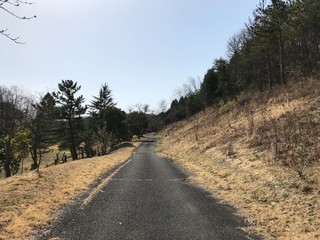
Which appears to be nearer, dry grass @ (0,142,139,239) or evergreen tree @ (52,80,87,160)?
dry grass @ (0,142,139,239)

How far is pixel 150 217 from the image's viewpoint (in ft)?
28.8

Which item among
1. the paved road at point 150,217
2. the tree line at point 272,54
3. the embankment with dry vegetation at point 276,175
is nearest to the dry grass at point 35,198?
the paved road at point 150,217

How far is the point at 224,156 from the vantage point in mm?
19438

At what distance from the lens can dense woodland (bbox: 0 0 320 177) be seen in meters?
35.5

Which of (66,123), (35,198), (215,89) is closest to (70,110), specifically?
(66,123)

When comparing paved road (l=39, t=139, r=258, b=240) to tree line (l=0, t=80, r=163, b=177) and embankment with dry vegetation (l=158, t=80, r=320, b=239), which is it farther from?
tree line (l=0, t=80, r=163, b=177)

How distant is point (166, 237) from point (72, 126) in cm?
5453

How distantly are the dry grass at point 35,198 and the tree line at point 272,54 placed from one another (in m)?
20.8

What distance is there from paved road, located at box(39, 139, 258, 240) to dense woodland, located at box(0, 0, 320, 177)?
13.5 metres

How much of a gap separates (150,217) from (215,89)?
60.6m

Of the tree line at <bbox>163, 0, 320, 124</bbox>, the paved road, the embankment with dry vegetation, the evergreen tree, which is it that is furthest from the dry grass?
the evergreen tree

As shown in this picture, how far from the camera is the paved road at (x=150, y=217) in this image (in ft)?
24.4

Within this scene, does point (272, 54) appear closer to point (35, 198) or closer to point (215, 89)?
point (215, 89)

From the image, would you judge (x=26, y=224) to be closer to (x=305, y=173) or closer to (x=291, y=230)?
(x=291, y=230)
